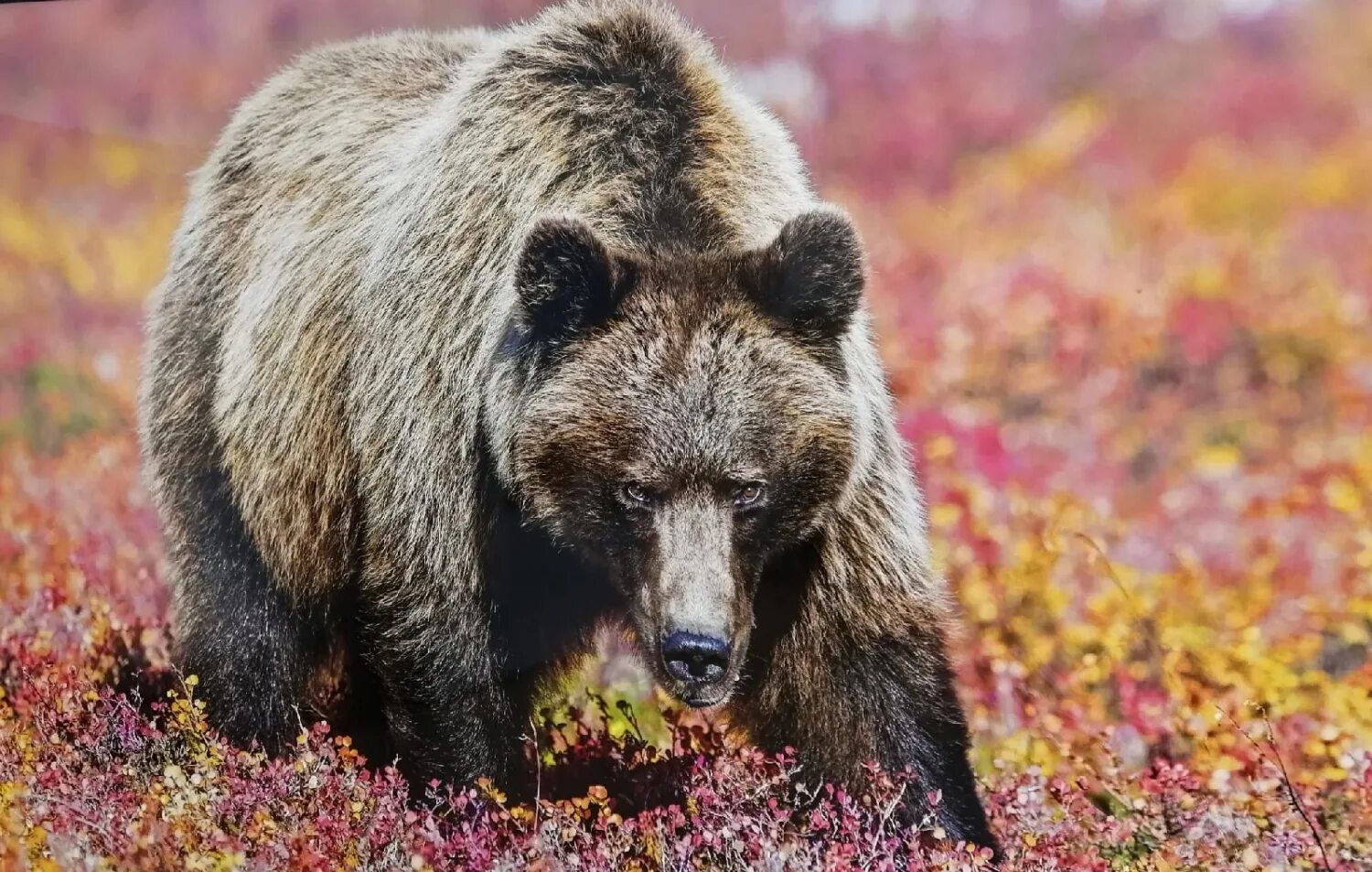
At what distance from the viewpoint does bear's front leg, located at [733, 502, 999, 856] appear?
4.17m

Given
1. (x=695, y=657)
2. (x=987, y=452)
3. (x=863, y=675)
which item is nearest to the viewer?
(x=695, y=657)

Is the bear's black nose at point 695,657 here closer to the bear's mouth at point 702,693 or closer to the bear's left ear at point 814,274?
the bear's mouth at point 702,693

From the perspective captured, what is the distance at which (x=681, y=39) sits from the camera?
432 centimetres

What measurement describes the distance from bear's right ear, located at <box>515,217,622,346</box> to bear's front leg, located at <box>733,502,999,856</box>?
0.88 metres

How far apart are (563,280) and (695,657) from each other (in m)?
0.99

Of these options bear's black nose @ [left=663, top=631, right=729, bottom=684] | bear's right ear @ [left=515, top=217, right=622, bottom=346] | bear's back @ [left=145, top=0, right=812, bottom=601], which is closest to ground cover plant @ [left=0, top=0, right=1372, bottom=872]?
bear's black nose @ [left=663, top=631, right=729, bottom=684]

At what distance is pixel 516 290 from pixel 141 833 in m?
1.55

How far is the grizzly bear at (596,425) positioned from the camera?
3844 millimetres

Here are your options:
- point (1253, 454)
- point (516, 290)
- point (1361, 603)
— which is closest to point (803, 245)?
point (516, 290)

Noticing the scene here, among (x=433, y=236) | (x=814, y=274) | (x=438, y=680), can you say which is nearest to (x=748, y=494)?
(x=814, y=274)

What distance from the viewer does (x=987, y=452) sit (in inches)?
345

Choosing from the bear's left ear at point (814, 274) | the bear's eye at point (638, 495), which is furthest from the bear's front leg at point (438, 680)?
the bear's left ear at point (814, 274)

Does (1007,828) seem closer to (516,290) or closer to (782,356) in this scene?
(782,356)

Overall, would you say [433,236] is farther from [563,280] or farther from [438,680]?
[438,680]
